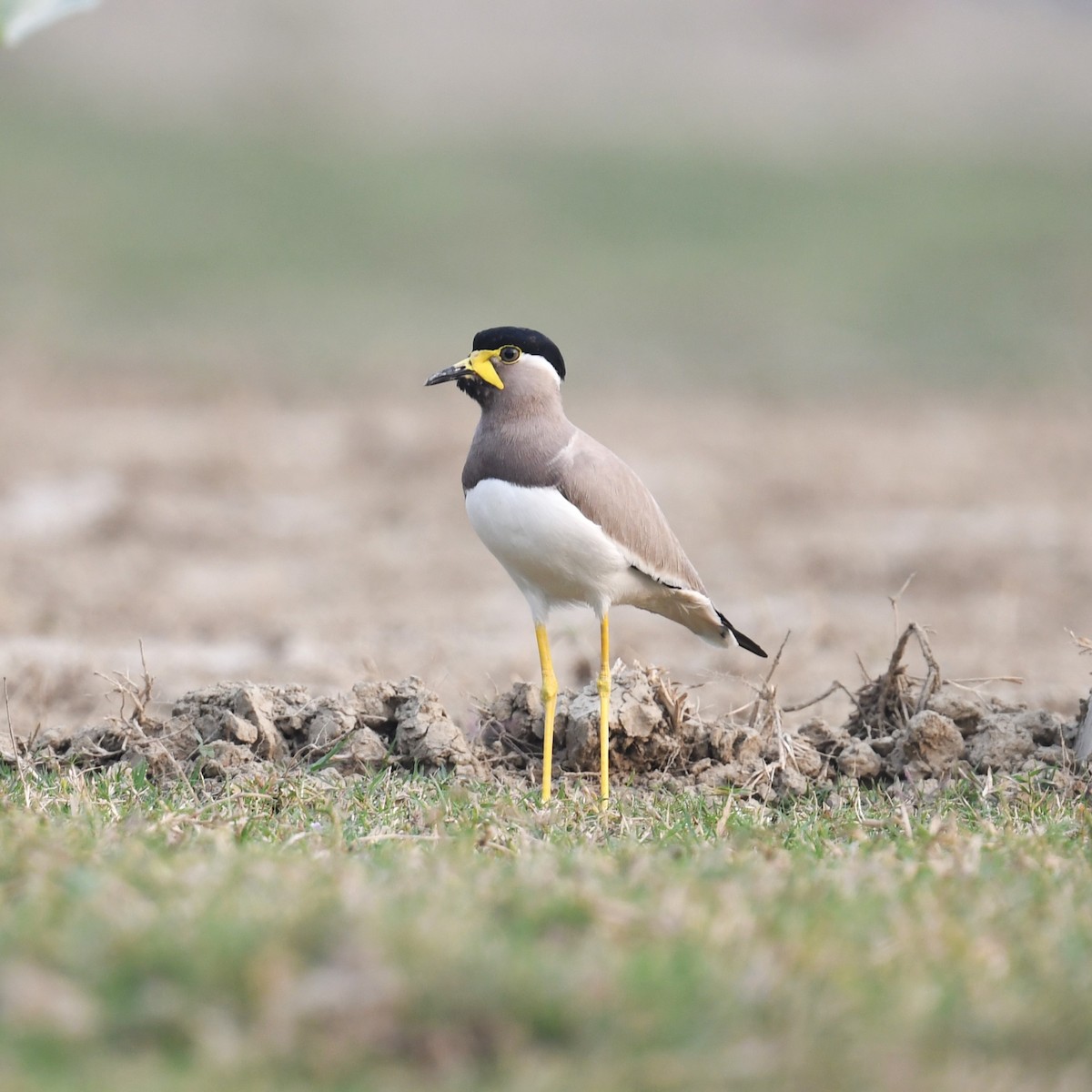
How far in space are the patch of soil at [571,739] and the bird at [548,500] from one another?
24 cm

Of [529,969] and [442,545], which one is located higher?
[442,545]

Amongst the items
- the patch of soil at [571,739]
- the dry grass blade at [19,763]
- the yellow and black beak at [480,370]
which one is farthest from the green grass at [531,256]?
the yellow and black beak at [480,370]

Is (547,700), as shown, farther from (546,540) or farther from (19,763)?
(19,763)

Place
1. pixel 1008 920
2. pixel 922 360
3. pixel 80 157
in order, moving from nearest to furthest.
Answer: pixel 1008 920
pixel 922 360
pixel 80 157

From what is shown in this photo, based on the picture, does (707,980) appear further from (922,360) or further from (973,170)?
(973,170)

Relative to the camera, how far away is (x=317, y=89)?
121 ft

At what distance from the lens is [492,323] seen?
917 inches

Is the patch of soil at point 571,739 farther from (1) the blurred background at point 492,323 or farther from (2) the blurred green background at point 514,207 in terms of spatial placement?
(2) the blurred green background at point 514,207

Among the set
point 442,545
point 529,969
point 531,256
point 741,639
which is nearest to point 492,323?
point 531,256

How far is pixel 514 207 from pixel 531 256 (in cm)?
311

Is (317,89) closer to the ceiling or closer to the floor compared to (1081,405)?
closer to the ceiling

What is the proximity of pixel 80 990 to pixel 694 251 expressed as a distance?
2613 cm

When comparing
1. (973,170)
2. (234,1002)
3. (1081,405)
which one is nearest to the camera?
(234,1002)

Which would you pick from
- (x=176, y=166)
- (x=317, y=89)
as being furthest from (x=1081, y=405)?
(x=317, y=89)
